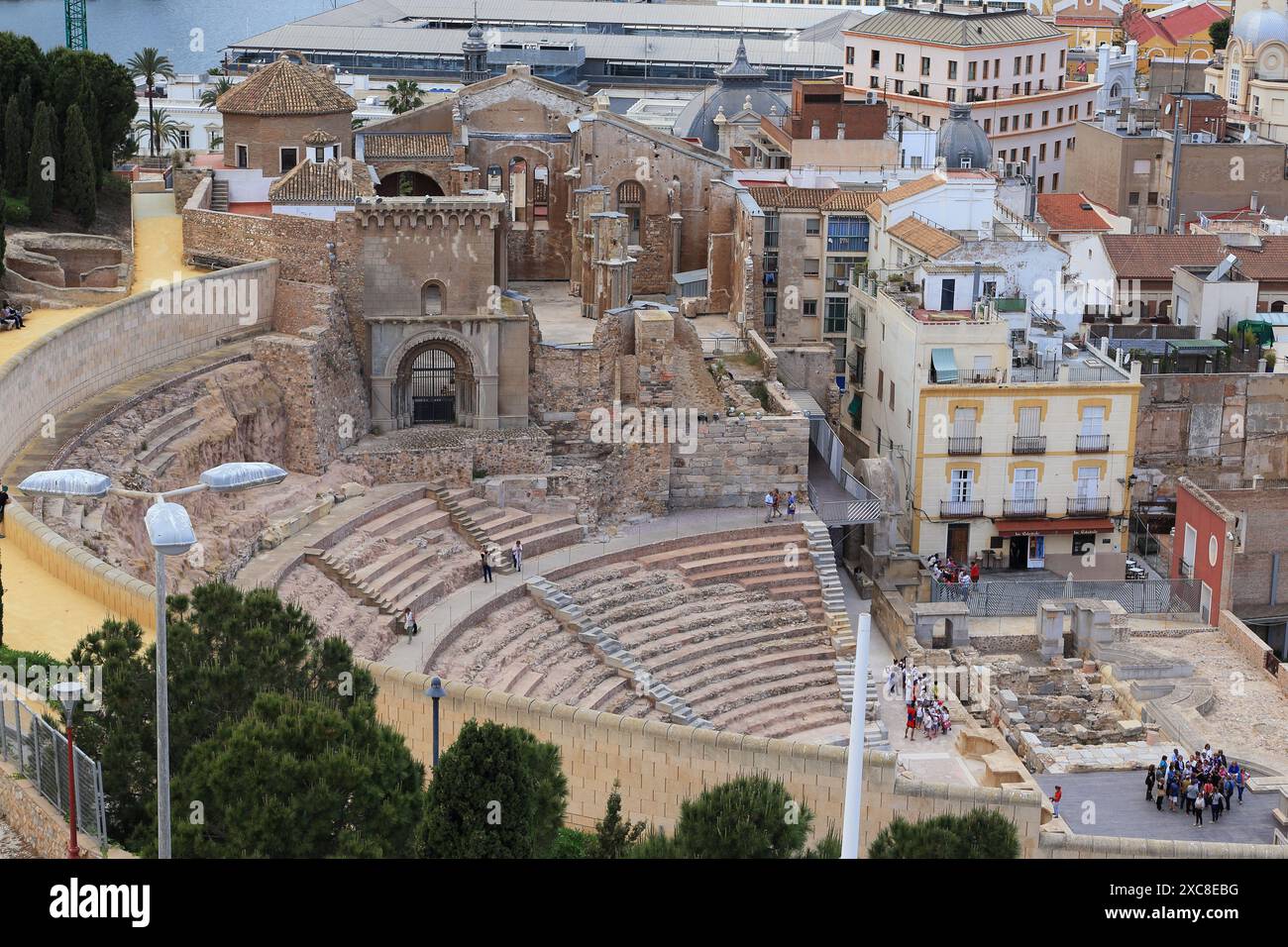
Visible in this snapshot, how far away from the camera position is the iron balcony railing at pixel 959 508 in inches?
2435

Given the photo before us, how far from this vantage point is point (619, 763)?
3803cm

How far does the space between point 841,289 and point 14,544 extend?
37.1m

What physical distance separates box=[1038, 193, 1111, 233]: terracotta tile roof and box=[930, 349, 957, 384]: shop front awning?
2320cm

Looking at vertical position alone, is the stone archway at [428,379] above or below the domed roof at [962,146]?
below

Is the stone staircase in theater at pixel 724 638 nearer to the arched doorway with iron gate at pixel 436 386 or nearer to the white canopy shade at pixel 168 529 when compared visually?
the arched doorway with iron gate at pixel 436 386

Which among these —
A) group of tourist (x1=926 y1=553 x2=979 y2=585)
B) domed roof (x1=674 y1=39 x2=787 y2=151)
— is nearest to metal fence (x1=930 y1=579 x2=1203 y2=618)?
group of tourist (x1=926 y1=553 x2=979 y2=585)

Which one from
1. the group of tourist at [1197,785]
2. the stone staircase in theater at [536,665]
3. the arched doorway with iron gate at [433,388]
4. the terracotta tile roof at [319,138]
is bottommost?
the group of tourist at [1197,785]

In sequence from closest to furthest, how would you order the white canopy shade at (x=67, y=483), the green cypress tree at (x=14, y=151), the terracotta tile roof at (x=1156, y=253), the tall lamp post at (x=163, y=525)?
the tall lamp post at (x=163, y=525), the white canopy shade at (x=67, y=483), the green cypress tree at (x=14, y=151), the terracotta tile roof at (x=1156, y=253)

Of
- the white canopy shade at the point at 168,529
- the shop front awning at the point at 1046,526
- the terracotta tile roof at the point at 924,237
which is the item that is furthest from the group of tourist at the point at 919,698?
the white canopy shade at the point at 168,529

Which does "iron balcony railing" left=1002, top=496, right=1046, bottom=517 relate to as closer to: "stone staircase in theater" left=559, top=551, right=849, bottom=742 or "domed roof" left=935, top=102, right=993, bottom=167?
"stone staircase in theater" left=559, top=551, right=849, bottom=742

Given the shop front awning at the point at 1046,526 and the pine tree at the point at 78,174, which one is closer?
the shop front awning at the point at 1046,526

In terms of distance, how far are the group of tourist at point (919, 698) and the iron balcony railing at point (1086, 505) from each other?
9.93 meters

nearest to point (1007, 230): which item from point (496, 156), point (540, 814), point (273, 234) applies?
point (496, 156)

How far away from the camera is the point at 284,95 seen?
209 ft
